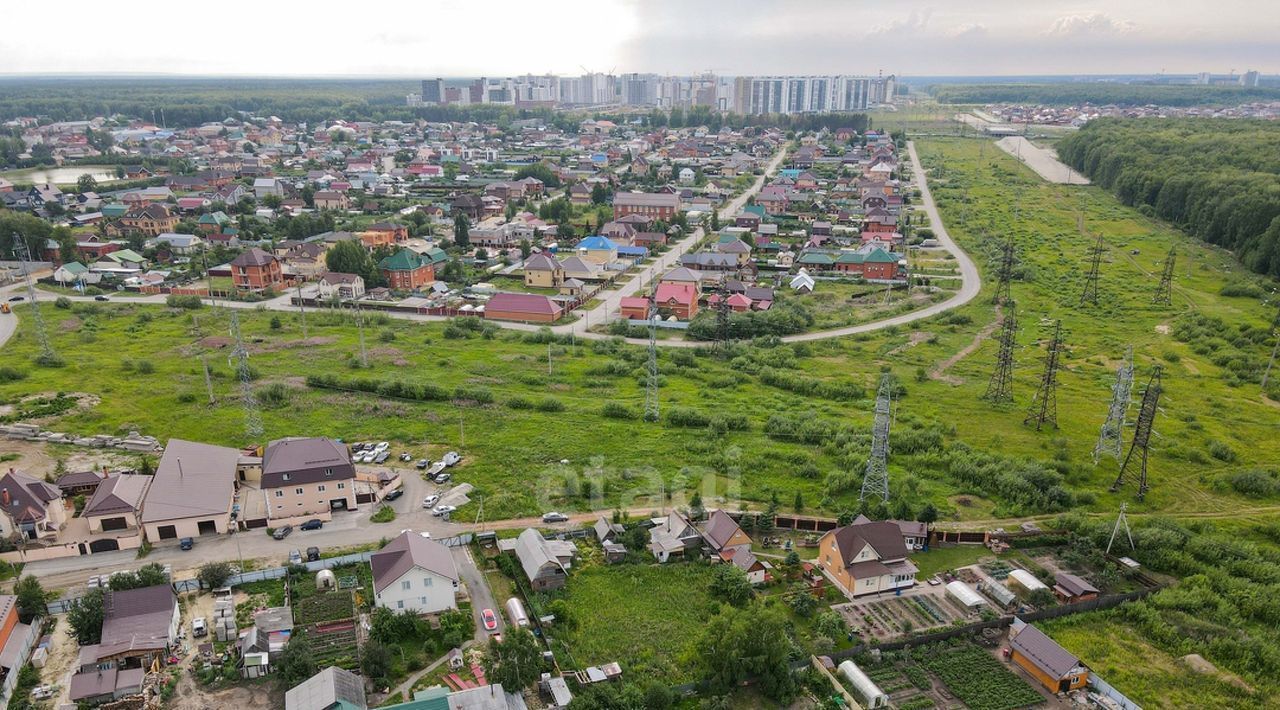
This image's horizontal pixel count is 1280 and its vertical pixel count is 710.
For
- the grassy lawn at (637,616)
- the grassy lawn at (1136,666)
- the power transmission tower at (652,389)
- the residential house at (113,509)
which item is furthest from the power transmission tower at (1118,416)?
the residential house at (113,509)

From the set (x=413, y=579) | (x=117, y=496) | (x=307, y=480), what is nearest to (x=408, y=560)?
(x=413, y=579)

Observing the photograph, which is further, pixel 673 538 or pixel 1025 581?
pixel 673 538

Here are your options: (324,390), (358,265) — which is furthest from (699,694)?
(358,265)

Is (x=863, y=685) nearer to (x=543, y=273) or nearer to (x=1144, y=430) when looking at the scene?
(x=1144, y=430)

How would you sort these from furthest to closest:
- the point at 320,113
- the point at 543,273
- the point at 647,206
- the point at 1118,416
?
the point at 320,113 → the point at 647,206 → the point at 543,273 → the point at 1118,416

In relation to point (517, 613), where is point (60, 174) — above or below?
above

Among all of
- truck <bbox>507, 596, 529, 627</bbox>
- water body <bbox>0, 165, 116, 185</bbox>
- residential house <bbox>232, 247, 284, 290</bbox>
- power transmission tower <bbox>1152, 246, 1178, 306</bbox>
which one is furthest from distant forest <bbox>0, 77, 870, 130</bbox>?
truck <bbox>507, 596, 529, 627</bbox>

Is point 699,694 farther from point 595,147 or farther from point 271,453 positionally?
point 595,147

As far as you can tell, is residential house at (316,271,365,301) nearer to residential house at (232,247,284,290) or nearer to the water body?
residential house at (232,247,284,290)
